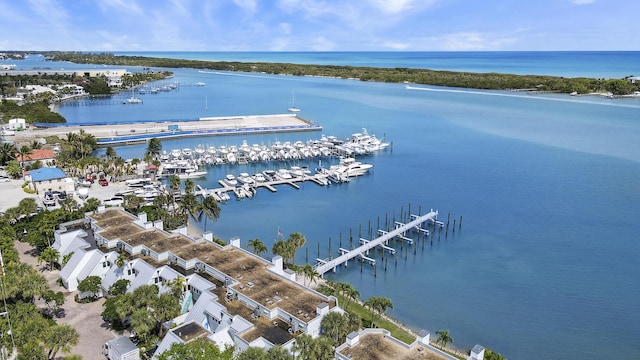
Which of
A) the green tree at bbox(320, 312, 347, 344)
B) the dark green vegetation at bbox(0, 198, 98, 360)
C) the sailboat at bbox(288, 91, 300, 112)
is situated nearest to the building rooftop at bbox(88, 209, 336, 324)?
the green tree at bbox(320, 312, 347, 344)

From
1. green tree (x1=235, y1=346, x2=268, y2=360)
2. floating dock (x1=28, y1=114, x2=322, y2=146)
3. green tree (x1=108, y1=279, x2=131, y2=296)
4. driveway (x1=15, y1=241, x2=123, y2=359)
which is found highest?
floating dock (x1=28, y1=114, x2=322, y2=146)

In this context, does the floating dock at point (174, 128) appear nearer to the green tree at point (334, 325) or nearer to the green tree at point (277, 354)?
the green tree at point (334, 325)

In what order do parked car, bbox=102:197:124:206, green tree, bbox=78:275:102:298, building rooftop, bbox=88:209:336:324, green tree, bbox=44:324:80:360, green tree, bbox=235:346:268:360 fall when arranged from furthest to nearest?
parked car, bbox=102:197:124:206, green tree, bbox=78:275:102:298, building rooftop, bbox=88:209:336:324, green tree, bbox=44:324:80:360, green tree, bbox=235:346:268:360

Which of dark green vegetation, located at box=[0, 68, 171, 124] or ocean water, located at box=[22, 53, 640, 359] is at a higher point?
dark green vegetation, located at box=[0, 68, 171, 124]

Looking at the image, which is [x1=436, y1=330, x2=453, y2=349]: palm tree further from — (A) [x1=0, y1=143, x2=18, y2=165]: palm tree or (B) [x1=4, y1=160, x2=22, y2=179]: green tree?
(A) [x1=0, y1=143, x2=18, y2=165]: palm tree

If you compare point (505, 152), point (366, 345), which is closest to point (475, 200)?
point (505, 152)

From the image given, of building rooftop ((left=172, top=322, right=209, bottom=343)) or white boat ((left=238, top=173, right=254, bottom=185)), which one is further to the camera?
white boat ((left=238, top=173, right=254, bottom=185))
